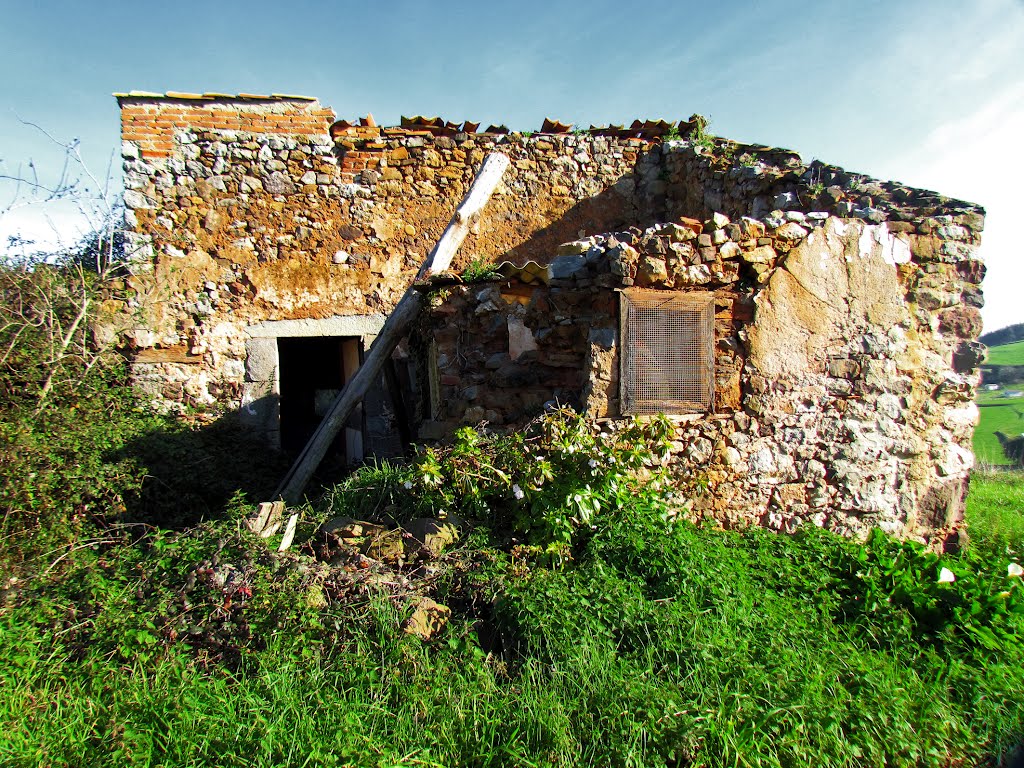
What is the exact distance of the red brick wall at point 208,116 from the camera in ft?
22.5

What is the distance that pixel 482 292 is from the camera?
15.7 ft

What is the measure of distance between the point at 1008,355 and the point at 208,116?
2953cm

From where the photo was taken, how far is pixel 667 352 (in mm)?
4227

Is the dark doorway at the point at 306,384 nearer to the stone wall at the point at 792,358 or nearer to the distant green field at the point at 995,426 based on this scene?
the stone wall at the point at 792,358

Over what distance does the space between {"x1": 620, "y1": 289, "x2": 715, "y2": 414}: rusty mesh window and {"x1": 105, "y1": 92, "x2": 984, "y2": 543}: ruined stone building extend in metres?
0.01

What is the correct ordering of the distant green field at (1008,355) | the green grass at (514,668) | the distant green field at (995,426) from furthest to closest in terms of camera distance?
the distant green field at (1008,355) < the distant green field at (995,426) < the green grass at (514,668)

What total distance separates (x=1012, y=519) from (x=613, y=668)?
5.01 meters

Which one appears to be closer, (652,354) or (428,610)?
(428,610)

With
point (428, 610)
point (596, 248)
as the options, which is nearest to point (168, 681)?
point (428, 610)

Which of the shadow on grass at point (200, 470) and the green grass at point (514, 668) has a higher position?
the shadow on grass at point (200, 470)

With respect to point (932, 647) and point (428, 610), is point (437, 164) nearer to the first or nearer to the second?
point (428, 610)

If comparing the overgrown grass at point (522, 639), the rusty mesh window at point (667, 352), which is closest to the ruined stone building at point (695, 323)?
the rusty mesh window at point (667, 352)

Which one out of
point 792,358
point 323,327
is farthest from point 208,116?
point 792,358

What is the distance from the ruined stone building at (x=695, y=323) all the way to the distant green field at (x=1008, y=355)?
23.1 metres
